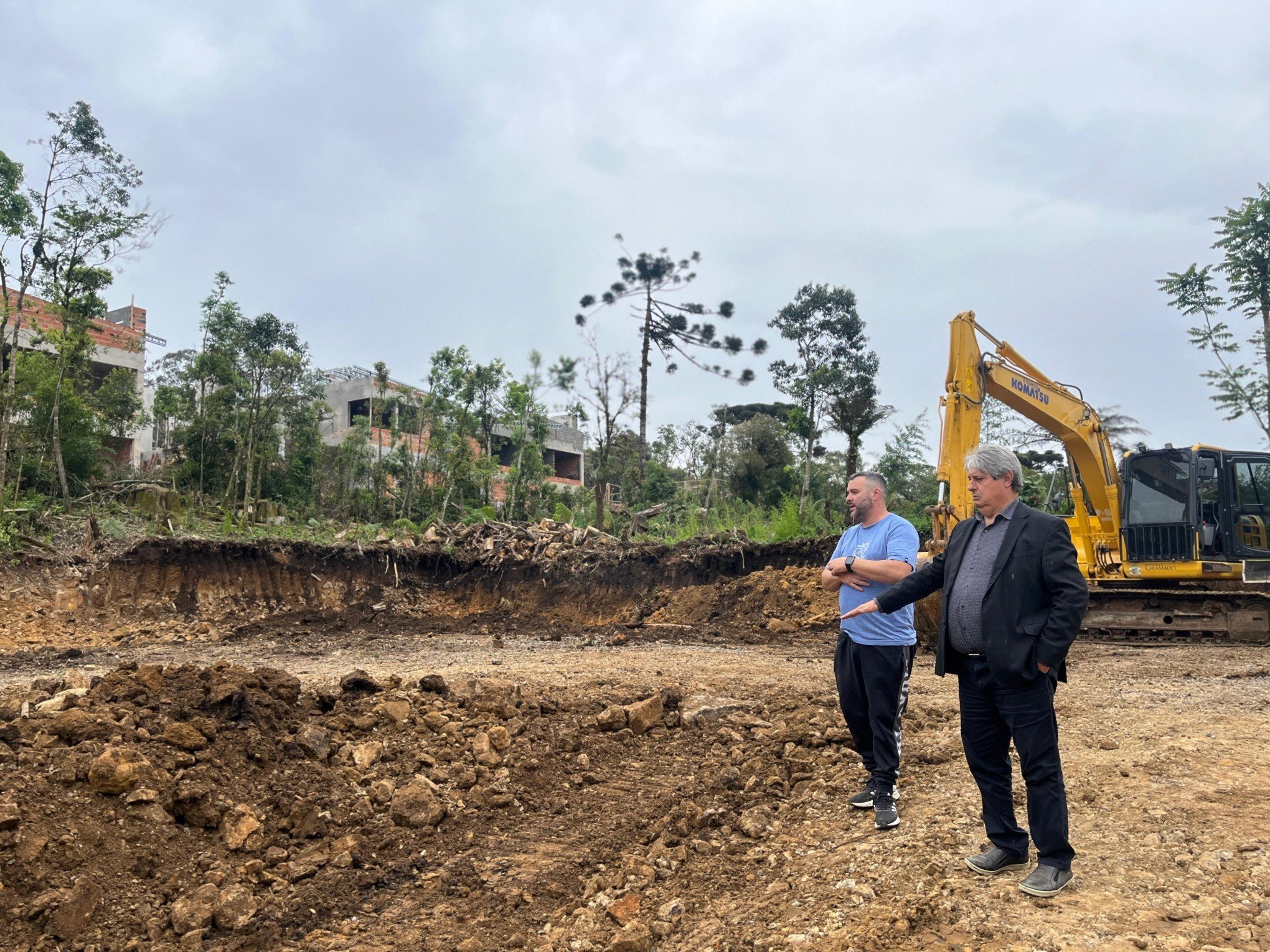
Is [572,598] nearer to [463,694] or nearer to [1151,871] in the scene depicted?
[463,694]

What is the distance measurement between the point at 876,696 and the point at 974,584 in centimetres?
85

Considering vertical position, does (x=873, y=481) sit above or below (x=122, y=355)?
below

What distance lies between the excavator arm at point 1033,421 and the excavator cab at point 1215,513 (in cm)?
76

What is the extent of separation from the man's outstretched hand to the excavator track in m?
9.53

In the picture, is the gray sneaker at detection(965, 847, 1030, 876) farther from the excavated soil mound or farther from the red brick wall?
the red brick wall

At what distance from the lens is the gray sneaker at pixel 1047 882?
9.86 feet

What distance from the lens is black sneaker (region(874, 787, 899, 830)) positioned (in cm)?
385

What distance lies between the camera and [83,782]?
12.9 ft

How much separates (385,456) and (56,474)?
9.64 meters

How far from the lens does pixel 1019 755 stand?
10.4 ft

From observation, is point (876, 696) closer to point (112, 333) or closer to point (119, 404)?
point (119, 404)

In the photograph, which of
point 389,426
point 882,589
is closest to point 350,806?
point 882,589

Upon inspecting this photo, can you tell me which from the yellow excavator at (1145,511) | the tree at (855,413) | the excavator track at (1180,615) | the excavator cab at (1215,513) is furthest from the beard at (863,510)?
the tree at (855,413)

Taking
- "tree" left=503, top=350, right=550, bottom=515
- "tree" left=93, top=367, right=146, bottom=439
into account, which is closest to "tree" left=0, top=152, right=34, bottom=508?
"tree" left=93, top=367, right=146, bottom=439
